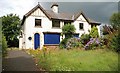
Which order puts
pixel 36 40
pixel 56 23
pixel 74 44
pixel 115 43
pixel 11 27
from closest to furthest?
pixel 115 43 → pixel 74 44 → pixel 36 40 → pixel 56 23 → pixel 11 27

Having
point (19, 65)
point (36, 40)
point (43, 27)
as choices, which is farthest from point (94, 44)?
point (43, 27)

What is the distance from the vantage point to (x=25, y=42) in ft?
123

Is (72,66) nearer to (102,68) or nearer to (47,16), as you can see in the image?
(102,68)

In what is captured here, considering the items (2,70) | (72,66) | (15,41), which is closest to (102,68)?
(72,66)

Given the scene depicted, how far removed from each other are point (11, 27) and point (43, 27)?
248 inches

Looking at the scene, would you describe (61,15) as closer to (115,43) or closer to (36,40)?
(36,40)

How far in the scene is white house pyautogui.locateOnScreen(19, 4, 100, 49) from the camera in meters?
37.1

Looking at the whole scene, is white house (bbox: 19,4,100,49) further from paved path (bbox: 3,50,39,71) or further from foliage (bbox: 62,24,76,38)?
paved path (bbox: 3,50,39,71)

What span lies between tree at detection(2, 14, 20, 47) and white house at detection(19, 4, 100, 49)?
1342 millimetres

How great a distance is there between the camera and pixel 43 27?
3809cm

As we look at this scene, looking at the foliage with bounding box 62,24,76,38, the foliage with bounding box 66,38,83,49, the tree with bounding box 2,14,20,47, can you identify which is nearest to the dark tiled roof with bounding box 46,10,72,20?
the foliage with bounding box 62,24,76,38

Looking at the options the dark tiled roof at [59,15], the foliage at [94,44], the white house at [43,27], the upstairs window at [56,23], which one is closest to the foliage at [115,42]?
the foliage at [94,44]

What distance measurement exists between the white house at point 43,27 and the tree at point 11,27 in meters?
1.34

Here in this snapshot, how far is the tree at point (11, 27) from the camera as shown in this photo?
41.1 meters
